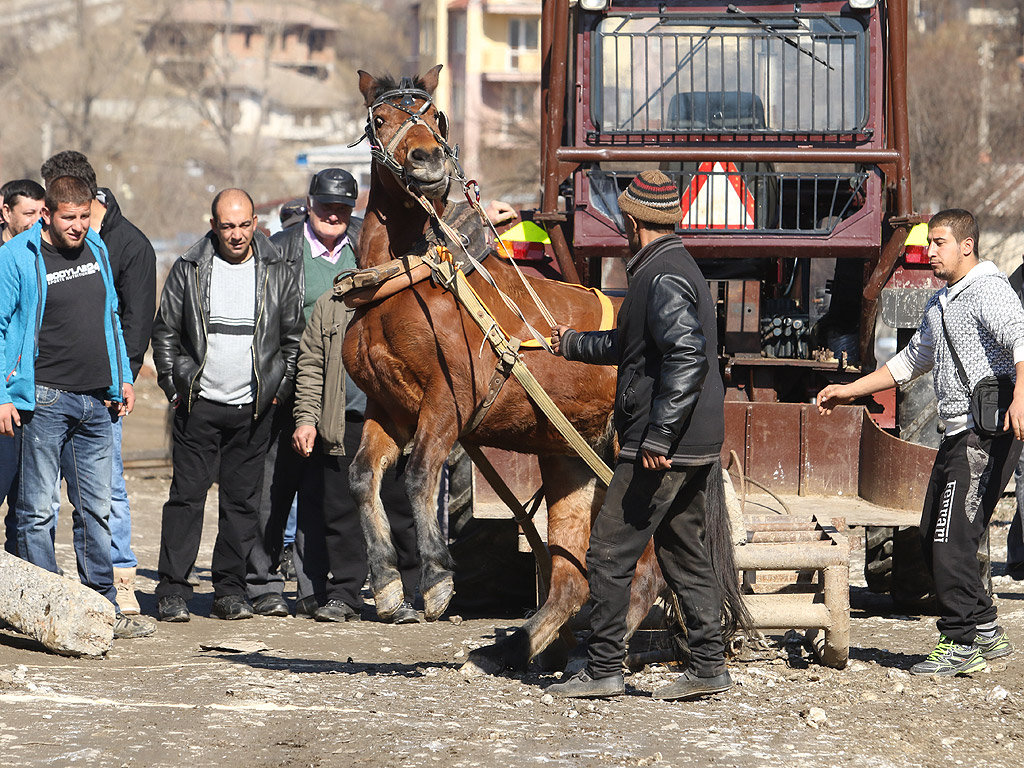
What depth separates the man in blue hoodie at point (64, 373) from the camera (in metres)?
6.46

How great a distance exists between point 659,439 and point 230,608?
3405 millimetres

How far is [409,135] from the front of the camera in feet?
18.2

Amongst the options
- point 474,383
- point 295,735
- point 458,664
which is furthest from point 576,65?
point 295,735

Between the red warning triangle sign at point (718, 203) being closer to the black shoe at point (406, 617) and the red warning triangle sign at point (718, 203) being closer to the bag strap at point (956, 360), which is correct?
the bag strap at point (956, 360)

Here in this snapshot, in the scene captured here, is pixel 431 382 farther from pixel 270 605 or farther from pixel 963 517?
pixel 270 605

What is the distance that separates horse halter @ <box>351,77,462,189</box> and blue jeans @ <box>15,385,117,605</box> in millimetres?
2145

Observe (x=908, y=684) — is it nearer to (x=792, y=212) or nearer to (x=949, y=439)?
(x=949, y=439)

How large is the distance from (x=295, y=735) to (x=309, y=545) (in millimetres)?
3078

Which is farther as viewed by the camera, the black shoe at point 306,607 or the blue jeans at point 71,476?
the black shoe at point 306,607

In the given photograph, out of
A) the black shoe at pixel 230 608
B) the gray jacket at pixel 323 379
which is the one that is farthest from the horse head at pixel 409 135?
the black shoe at pixel 230 608

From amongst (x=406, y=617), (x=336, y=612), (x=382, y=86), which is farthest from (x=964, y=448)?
(x=336, y=612)

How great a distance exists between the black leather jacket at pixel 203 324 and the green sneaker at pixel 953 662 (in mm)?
3691

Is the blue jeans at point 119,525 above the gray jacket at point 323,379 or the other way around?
the other way around

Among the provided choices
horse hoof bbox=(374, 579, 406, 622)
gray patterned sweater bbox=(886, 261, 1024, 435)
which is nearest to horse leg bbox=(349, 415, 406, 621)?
horse hoof bbox=(374, 579, 406, 622)
